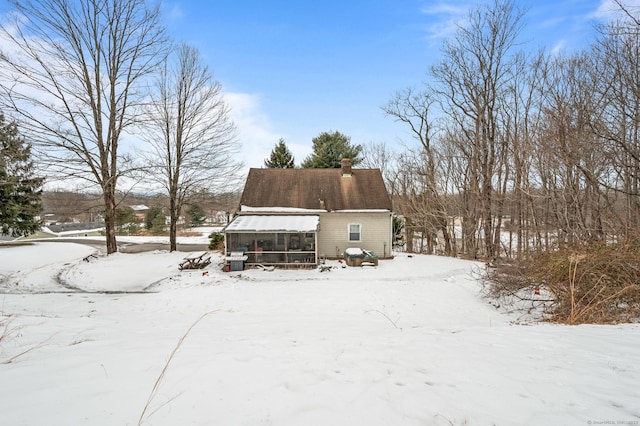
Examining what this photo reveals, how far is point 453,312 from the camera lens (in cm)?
768

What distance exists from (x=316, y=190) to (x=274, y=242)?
5.05 meters

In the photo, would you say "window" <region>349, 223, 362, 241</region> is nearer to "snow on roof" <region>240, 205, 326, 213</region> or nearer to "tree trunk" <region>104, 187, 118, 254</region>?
"snow on roof" <region>240, 205, 326, 213</region>

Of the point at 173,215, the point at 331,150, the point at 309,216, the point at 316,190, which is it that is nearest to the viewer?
the point at 309,216

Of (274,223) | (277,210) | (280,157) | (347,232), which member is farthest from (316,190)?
(280,157)

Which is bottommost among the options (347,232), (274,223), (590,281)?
(590,281)

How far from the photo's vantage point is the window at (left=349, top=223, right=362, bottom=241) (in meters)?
15.9

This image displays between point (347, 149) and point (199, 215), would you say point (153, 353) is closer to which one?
point (347, 149)

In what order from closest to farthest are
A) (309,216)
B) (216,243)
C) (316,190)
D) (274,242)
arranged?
(274,242), (309,216), (316,190), (216,243)

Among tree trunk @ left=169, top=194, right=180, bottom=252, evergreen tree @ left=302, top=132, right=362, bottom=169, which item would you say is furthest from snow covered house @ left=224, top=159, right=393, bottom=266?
evergreen tree @ left=302, top=132, right=362, bottom=169

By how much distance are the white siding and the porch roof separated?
108 cm

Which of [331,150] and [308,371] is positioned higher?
[331,150]

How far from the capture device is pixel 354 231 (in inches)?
629

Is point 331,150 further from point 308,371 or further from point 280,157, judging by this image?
point 308,371

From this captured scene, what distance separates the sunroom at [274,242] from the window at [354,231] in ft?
9.08
